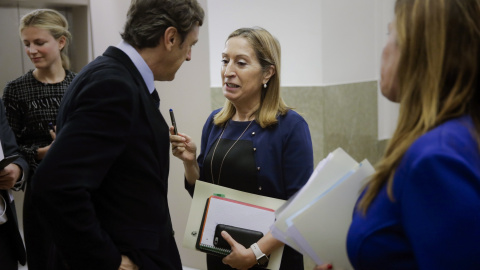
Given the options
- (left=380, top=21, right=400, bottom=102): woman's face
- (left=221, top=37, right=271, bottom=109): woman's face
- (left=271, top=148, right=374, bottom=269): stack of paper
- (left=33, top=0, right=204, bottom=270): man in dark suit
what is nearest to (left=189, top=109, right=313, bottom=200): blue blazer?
(left=221, top=37, right=271, bottom=109): woman's face

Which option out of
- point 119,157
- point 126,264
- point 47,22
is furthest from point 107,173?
point 47,22

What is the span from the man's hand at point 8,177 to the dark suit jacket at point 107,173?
1.02 meters

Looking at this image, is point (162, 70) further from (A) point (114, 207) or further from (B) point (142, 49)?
(A) point (114, 207)

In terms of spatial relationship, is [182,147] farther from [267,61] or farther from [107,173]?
[107,173]

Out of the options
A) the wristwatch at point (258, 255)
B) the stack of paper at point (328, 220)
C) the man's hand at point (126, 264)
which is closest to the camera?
the stack of paper at point (328, 220)

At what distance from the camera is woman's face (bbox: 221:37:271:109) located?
7.73 ft

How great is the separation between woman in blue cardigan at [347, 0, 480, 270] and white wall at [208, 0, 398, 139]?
243 centimetres

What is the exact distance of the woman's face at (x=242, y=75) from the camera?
2.36m

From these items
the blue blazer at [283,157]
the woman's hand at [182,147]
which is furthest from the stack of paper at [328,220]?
the woman's hand at [182,147]

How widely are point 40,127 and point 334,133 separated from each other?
78.3 inches

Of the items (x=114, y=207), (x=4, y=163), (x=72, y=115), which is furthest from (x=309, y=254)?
(x=4, y=163)

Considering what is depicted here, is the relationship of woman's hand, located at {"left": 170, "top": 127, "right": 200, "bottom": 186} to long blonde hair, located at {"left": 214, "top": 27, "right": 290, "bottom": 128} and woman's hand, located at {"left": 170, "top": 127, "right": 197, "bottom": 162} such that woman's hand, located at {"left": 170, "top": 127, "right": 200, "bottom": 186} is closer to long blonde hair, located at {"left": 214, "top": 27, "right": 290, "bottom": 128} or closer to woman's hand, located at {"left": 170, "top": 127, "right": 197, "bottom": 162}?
woman's hand, located at {"left": 170, "top": 127, "right": 197, "bottom": 162}

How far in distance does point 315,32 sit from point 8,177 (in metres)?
2.16

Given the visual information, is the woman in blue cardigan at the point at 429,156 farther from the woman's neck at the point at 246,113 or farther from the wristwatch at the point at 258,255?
the woman's neck at the point at 246,113
